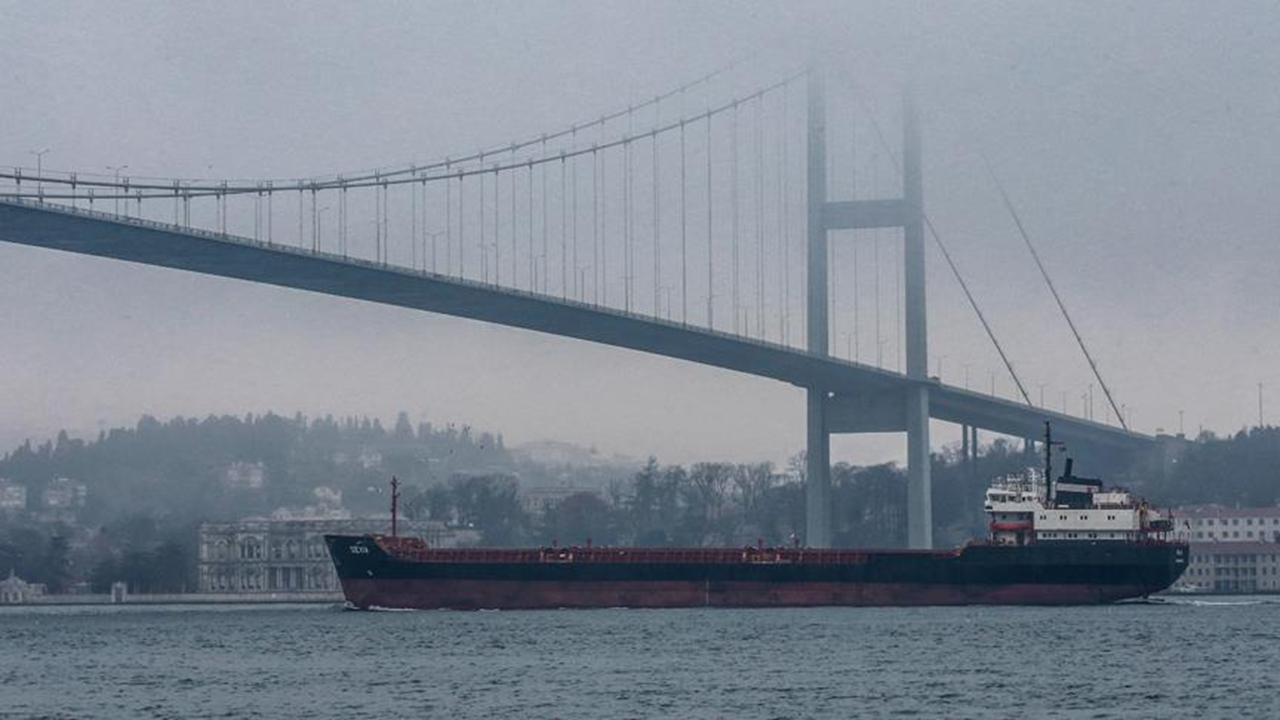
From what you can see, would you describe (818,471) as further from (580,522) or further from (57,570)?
(580,522)

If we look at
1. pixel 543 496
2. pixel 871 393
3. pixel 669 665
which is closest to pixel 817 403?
pixel 871 393

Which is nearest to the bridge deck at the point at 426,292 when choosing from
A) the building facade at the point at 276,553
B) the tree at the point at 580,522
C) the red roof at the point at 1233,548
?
the red roof at the point at 1233,548

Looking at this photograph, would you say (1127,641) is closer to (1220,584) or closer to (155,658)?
(155,658)

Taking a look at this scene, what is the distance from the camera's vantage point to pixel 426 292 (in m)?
57.5

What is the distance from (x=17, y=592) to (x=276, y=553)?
10597mm

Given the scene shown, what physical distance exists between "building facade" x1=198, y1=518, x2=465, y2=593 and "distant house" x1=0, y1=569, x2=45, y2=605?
6370 mm

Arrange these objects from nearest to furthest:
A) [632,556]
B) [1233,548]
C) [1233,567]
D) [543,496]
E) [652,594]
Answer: [652,594] < [632,556] < [1233,567] < [1233,548] < [543,496]

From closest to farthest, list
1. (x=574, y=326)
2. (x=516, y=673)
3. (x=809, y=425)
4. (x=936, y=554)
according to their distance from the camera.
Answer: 1. (x=516, y=673)
2. (x=936, y=554)
3. (x=574, y=326)
4. (x=809, y=425)

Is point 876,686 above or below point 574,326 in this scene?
below

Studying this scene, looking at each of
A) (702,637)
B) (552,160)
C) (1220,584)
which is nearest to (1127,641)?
(702,637)

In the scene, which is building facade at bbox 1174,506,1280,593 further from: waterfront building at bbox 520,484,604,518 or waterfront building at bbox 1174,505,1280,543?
waterfront building at bbox 520,484,604,518

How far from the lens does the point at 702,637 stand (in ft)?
146

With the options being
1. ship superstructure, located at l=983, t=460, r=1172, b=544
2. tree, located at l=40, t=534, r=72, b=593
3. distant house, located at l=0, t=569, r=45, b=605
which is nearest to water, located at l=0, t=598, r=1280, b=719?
ship superstructure, located at l=983, t=460, r=1172, b=544

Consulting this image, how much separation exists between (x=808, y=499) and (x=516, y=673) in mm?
28070
